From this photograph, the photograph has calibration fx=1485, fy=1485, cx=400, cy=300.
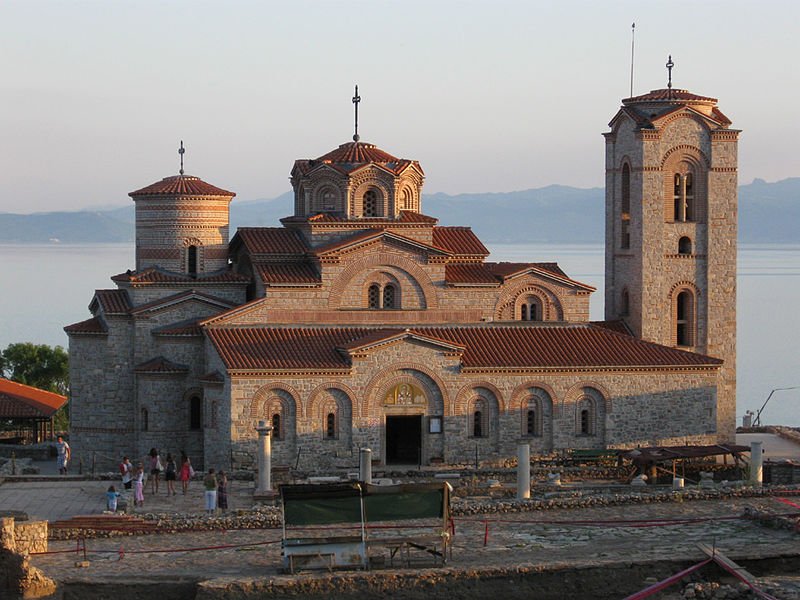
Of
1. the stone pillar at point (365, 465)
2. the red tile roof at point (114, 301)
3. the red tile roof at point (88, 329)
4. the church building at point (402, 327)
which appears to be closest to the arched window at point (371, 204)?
the church building at point (402, 327)

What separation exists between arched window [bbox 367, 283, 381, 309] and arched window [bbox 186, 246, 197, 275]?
16.9ft

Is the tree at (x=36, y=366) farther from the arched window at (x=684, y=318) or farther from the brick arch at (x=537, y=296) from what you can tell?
the arched window at (x=684, y=318)

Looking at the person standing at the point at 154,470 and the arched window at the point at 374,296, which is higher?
the arched window at the point at 374,296

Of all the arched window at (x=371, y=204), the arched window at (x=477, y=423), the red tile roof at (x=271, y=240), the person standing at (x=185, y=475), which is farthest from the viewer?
the arched window at (x=371, y=204)

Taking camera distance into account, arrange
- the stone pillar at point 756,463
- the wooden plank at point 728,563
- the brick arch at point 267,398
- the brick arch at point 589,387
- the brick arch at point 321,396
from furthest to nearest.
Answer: the brick arch at point 589,387
the brick arch at point 321,396
the brick arch at point 267,398
the stone pillar at point 756,463
the wooden plank at point 728,563

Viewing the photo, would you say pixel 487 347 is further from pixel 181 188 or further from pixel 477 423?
pixel 181 188

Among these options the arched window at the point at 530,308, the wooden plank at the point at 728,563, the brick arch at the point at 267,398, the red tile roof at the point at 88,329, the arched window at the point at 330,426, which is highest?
the arched window at the point at 530,308

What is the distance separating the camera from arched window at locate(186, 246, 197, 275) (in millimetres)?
41000

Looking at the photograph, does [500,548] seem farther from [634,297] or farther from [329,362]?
[634,297]

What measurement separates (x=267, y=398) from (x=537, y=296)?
8.55 m

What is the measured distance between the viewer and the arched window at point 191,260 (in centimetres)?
4100

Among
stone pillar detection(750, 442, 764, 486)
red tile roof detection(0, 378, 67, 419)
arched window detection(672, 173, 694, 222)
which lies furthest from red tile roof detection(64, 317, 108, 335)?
stone pillar detection(750, 442, 764, 486)

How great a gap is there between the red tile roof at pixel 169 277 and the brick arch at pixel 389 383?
5.30 meters

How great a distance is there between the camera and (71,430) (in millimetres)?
39875
